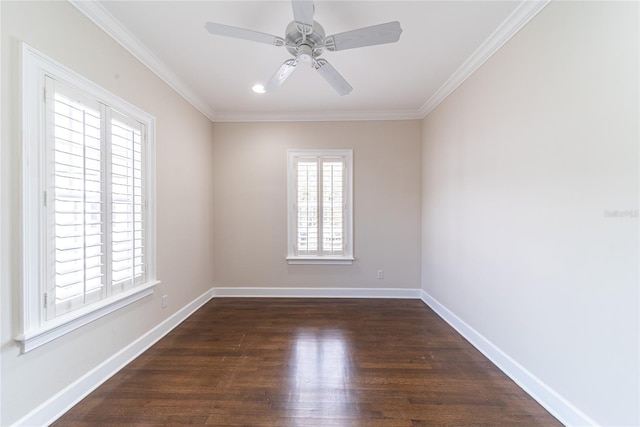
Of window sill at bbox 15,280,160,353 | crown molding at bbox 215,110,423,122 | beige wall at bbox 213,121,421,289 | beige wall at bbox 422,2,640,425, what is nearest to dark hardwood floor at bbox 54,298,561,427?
beige wall at bbox 422,2,640,425

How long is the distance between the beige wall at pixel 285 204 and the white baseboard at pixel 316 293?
0.07 m

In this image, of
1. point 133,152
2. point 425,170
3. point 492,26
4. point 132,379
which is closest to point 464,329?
point 425,170

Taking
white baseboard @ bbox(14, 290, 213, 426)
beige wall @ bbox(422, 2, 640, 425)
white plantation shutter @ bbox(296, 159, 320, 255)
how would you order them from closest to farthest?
beige wall @ bbox(422, 2, 640, 425) → white baseboard @ bbox(14, 290, 213, 426) → white plantation shutter @ bbox(296, 159, 320, 255)

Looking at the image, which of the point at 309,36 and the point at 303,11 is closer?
the point at 303,11

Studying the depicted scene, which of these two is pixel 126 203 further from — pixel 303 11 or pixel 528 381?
pixel 528 381

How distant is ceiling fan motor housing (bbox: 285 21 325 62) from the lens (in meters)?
1.75

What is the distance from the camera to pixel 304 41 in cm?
178

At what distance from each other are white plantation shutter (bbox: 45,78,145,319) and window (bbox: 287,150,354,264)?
1959 millimetres

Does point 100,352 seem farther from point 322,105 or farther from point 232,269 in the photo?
point 322,105

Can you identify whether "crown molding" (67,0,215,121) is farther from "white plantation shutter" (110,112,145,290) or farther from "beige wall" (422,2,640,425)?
"beige wall" (422,2,640,425)

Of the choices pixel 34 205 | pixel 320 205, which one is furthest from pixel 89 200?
pixel 320 205

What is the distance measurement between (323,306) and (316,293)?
383 millimetres

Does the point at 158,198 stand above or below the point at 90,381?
above

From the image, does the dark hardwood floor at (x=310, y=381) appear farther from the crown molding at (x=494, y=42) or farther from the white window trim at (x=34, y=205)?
the crown molding at (x=494, y=42)
